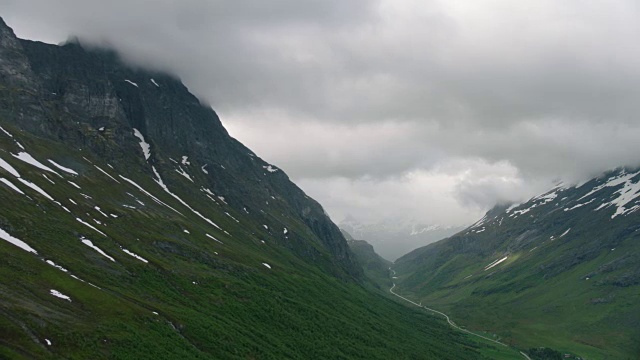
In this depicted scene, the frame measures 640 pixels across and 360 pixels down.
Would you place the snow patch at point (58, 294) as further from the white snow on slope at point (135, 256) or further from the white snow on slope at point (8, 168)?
the white snow on slope at point (8, 168)

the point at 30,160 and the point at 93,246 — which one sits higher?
the point at 30,160

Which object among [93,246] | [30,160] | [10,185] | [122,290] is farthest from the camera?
[30,160]

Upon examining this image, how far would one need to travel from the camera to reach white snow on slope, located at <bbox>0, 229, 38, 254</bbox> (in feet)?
362

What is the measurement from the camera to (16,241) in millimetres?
112188

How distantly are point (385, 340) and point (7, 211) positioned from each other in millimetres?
141208

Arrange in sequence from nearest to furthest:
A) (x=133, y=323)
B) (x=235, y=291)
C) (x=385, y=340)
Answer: (x=133, y=323) → (x=235, y=291) → (x=385, y=340)

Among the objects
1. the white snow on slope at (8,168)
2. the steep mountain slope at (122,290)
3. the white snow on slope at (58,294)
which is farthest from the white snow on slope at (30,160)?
the white snow on slope at (58,294)

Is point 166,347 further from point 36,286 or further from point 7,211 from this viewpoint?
point 7,211

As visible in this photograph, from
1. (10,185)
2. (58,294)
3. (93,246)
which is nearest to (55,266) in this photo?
(58,294)

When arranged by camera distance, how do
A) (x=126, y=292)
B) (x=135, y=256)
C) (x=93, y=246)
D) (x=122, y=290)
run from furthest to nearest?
1. (x=135, y=256)
2. (x=93, y=246)
3. (x=122, y=290)
4. (x=126, y=292)

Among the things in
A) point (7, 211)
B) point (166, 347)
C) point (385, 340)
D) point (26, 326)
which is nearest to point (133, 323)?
point (166, 347)

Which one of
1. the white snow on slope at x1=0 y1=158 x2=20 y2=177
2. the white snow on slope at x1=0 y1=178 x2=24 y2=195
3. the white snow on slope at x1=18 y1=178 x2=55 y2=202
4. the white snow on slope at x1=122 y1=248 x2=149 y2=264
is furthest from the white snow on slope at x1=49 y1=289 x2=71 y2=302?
the white snow on slope at x1=0 y1=158 x2=20 y2=177

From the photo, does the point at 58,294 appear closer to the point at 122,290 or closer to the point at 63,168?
the point at 122,290

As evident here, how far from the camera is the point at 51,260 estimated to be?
4343 inches
